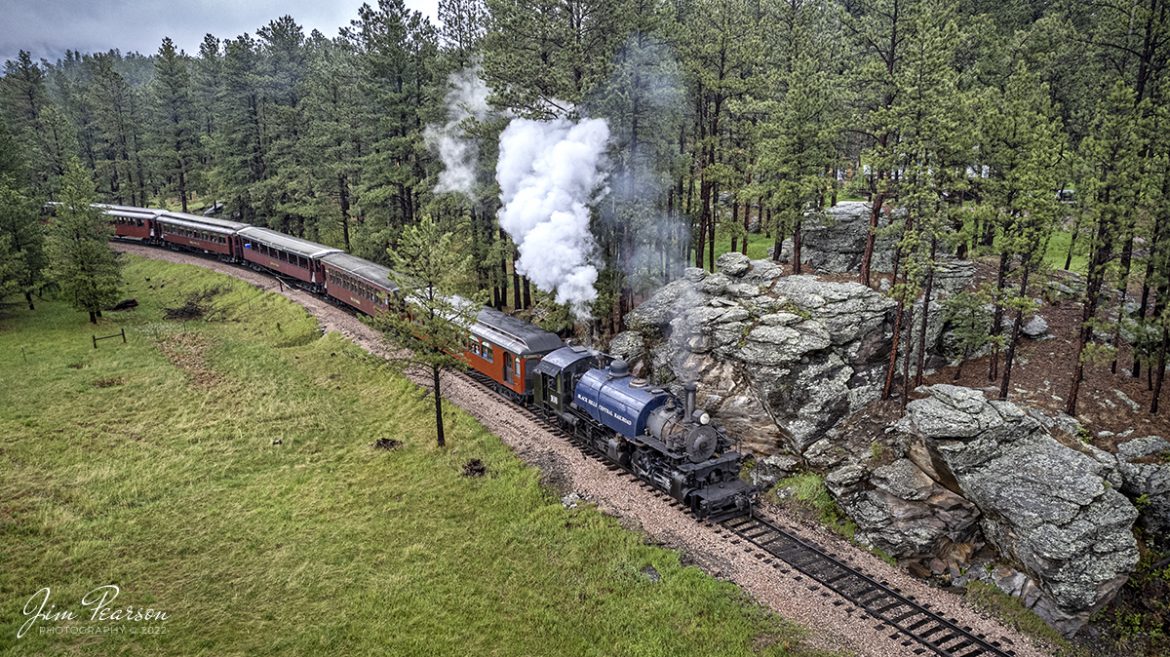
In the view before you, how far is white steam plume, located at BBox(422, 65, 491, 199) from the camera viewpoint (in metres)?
31.9

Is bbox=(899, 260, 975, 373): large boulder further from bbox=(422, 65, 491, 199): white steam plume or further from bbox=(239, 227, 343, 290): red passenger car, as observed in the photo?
bbox=(239, 227, 343, 290): red passenger car

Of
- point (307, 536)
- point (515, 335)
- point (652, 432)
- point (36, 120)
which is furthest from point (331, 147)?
point (652, 432)

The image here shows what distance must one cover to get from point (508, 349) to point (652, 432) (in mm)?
7857

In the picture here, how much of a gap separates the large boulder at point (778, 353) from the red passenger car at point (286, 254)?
78.3 ft

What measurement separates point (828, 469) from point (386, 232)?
27.0 metres

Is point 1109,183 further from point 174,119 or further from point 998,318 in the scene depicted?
point 174,119

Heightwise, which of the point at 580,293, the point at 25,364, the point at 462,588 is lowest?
the point at 462,588

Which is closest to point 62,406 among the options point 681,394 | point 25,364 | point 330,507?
point 25,364

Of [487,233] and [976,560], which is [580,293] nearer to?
[487,233]

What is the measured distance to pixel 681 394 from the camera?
1981cm

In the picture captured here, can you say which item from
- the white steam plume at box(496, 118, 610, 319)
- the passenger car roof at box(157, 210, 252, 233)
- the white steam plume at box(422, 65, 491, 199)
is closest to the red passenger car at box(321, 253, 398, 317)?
the white steam plume at box(422, 65, 491, 199)

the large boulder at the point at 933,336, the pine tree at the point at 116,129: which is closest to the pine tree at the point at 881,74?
the large boulder at the point at 933,336
